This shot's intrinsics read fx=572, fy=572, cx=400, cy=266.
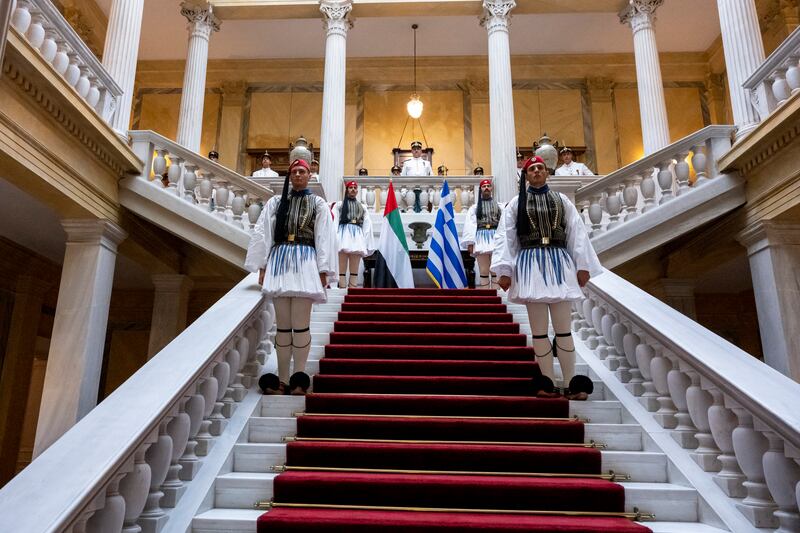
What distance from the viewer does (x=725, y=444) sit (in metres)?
2.69

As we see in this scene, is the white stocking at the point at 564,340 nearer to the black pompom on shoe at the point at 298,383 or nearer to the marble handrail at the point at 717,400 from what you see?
the marble handrail at the point at 717,400

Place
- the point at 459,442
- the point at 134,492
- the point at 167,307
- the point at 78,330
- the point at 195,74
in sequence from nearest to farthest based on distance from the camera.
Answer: the point at 134,492
the point at 459,442
the point at 78,330
the point at 167,307
the point at 195,74

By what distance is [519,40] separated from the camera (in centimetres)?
1487

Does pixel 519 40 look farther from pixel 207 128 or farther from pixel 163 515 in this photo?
pixel 163 515

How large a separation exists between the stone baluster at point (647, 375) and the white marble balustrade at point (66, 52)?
591 cm

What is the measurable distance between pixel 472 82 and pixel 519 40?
159cm

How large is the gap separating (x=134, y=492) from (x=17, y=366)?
9.62 meters

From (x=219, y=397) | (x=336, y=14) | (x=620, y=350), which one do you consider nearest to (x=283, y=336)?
(x=219, y=397)

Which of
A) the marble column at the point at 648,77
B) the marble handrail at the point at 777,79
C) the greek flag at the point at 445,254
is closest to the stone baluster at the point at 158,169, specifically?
the greek flag at the point at 445,254

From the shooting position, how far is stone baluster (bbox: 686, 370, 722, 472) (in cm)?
286

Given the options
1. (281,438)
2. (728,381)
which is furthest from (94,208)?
(728,381)

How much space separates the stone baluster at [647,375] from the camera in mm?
3484

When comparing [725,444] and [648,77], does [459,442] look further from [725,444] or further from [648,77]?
[648,77]

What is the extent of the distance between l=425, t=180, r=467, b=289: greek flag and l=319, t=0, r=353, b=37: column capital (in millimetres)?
5318
